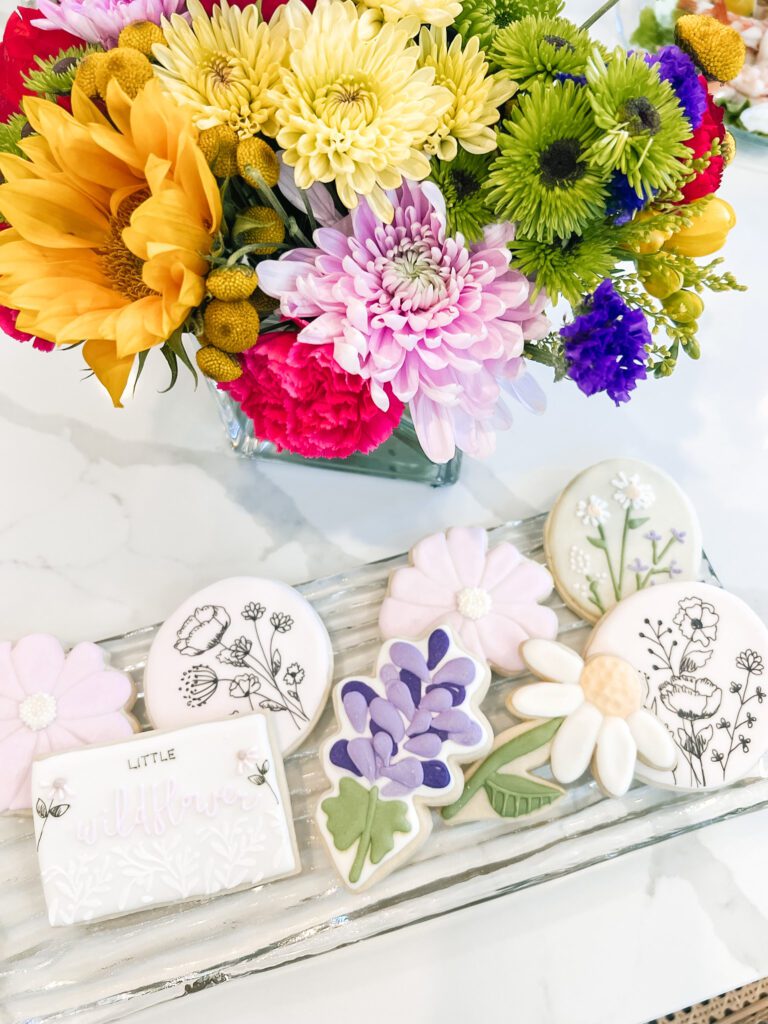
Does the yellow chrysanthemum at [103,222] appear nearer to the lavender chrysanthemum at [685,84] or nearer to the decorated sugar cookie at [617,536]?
the lavender chrysanthemum at [685,84]

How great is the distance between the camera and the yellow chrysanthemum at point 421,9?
14.6 inches

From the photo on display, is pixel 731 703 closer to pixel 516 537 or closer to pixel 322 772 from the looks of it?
pixel 516 537

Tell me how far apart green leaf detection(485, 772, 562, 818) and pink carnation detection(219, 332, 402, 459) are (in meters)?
0.29

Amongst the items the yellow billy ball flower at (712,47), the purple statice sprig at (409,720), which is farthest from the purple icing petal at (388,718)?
the yellow billy ball flower at (712,47)

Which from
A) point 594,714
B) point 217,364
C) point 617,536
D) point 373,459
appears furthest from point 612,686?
point 217,364

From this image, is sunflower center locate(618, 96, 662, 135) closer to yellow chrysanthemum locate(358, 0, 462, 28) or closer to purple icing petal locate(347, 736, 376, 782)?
yellow chrysanthemum locate(358, 0, 462, 28)

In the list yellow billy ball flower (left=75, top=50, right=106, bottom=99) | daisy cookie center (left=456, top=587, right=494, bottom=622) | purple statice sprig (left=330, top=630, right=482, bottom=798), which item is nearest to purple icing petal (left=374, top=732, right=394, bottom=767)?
purple statice sprig (left=330, top=630, right=482, bottom=798)

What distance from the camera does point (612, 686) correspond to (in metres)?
0.60

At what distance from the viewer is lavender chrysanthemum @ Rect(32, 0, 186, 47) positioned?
1.29 ft

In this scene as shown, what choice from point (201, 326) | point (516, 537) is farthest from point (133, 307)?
point (516, 537)

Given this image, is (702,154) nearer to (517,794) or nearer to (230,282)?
(230,282)

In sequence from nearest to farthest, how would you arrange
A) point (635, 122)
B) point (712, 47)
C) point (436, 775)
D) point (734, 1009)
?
point (635, 122) < point (712, 47) < point (436, 775) < point (734, 1009)

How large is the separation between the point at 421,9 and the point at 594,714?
0.47 metres

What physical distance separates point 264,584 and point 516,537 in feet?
0.73
